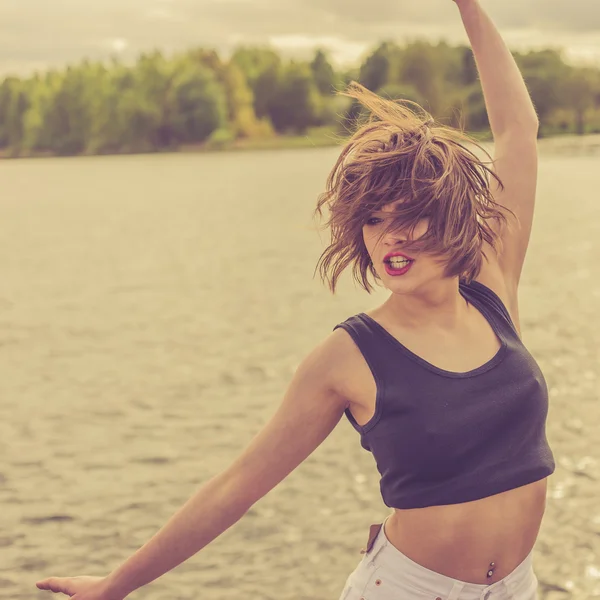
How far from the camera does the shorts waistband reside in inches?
101

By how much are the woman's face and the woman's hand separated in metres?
1.11

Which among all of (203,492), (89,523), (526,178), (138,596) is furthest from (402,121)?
(89,523)

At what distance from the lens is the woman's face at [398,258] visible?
2561 mm

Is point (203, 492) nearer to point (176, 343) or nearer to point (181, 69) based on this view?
point (176, 343)

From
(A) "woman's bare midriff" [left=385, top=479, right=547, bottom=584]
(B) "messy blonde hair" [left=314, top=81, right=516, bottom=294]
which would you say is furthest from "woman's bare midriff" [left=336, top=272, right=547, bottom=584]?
(B) "messy blonde hair" [left=314, top=81, right=516, bottom=294]

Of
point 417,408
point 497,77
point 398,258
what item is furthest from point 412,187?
point 497,77

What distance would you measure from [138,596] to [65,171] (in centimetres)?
11344

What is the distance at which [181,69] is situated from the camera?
14538 cm

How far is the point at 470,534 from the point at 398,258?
0.72m

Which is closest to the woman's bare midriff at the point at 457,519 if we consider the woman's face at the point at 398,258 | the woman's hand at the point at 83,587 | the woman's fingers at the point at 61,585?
the woman's face at the point at 398,258

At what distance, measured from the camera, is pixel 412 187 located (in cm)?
250

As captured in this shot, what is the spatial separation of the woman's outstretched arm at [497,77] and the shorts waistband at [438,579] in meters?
1.41

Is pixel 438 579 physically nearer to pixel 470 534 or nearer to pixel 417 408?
pixel 470 534

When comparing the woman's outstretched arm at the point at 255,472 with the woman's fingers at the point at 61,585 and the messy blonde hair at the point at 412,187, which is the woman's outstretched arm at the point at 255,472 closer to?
the woman's fingers at the point at 61,585
